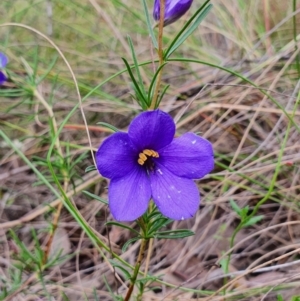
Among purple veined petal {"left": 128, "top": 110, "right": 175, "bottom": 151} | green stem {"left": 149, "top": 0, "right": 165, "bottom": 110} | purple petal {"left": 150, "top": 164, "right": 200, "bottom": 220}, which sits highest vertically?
green stem {"left": 149, "top": 0, "right": 165, "bottom": 110}

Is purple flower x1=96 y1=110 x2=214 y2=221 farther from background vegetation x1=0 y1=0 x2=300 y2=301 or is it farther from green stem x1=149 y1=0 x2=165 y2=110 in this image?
background vegetation x1=0 y1=0 x2=300 y2=301

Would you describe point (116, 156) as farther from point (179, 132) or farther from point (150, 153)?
point (179, 132)

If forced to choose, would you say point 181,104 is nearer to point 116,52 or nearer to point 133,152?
point 116,52

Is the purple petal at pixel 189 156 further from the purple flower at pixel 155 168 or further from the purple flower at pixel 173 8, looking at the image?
the purple flower at pixel 173 8

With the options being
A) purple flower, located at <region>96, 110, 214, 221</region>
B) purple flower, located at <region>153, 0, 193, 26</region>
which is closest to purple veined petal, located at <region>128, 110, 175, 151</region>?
purple flower, located at <region>96, 110, 214, 221</region>

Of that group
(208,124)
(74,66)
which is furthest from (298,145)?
(74,66)

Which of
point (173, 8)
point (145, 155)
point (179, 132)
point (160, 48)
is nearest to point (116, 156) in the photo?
point (145, 155)

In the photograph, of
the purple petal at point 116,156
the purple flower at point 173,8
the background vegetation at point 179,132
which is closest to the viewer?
the purple petal at point 116,156

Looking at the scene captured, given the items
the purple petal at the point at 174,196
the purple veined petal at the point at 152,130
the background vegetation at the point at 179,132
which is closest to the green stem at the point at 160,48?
the purple veined petal at the point at 152,130
